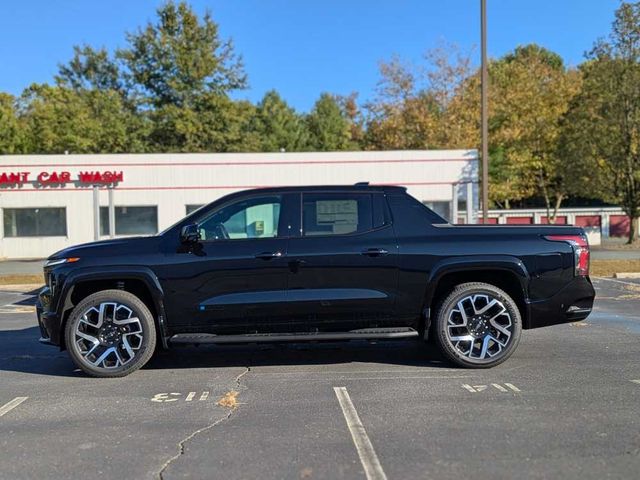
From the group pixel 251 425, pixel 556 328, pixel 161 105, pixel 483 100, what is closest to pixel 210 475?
pixel 251 425

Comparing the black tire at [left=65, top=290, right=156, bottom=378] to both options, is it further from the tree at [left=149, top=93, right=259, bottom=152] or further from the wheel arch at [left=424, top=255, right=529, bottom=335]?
the tree at [left=149, top=93, right=259, bottom=152]

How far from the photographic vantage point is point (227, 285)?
19.0 feet

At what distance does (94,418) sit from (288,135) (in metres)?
47.4

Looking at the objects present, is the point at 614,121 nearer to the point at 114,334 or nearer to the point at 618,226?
the point at 618,226

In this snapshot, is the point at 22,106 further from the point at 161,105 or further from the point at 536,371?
the point at 536,371

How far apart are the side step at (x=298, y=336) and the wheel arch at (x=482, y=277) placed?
36cm

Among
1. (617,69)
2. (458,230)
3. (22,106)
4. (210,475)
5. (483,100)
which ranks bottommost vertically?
(210,475)

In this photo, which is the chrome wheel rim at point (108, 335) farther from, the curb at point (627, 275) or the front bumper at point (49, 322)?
the curb at point (627, 275)

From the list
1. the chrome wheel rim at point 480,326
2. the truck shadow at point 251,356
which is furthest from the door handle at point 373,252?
the truck shadow at point 251,356

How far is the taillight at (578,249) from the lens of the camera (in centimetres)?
601

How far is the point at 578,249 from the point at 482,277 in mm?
975

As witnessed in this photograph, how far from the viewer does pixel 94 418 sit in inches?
186

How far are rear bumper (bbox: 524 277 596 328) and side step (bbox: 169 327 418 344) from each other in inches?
49.4

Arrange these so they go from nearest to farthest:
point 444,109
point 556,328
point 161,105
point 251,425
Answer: point 251,425, point 556,328, point 444,109, point 161,105
